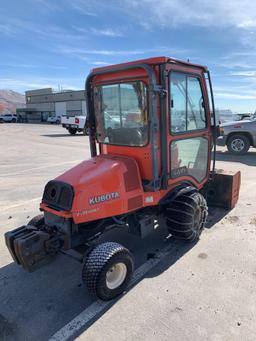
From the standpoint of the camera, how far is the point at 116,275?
2971 millimetres

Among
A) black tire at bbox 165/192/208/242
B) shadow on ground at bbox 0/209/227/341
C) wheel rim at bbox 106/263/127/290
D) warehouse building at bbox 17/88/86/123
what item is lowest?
shadow on ground at bbox 0/209/227/341

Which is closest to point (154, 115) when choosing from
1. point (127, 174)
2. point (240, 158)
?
point (127, 174)

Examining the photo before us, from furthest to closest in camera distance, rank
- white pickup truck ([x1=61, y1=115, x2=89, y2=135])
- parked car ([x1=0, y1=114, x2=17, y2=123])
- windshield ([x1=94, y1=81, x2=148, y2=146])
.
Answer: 1. parked car ([x1=0, y1=114, x2=17, y2=123])
2. white pickup truck ([x1=61, y1=115, x2=89, y2=135])
3. windshield ([x1=94, y1=81, x2=148, y2=146])

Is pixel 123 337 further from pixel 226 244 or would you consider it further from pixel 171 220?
pixel 226 244

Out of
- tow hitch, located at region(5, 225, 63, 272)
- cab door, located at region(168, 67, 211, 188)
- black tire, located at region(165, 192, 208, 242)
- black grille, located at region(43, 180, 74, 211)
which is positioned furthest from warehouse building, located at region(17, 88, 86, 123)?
tow hitch, located at region(5, 225, 63, 272)

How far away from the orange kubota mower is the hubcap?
24.3ft

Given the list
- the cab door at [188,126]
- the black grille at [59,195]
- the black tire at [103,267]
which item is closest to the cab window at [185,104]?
the cab door at [188,126]

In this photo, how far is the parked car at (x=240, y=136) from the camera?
35.3 feet

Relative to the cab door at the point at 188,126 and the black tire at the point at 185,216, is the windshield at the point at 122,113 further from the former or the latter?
the black tire at the point at 185,216

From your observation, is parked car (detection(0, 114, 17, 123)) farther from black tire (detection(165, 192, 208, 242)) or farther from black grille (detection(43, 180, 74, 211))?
black tire (detection(165, 192, 208, 242))

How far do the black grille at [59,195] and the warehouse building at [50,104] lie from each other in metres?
46.6

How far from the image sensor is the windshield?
3.44 metres

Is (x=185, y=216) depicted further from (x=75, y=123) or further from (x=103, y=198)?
(x=75, y=123)

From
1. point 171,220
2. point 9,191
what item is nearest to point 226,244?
point 171,220
